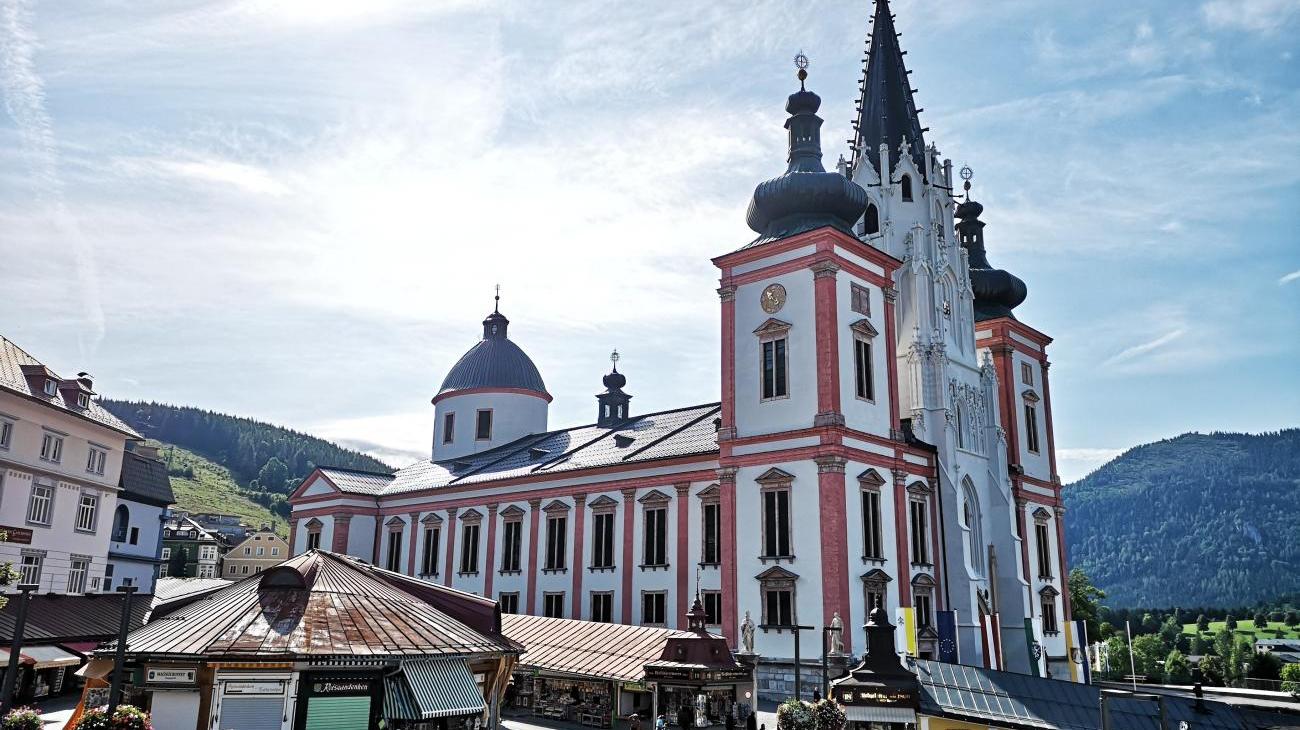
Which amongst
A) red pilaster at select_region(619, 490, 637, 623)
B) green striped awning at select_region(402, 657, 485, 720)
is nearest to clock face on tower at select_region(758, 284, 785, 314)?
red pilaster at select_region(619, 490, 637, 623)

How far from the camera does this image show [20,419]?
33094mm

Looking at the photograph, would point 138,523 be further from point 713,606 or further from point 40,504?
point 713,606

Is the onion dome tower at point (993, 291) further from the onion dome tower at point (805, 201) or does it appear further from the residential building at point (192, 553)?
the residential building at point (192, 553)

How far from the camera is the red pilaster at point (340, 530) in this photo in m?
54.9

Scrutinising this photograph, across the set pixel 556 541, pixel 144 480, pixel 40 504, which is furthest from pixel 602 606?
pixel 144 480

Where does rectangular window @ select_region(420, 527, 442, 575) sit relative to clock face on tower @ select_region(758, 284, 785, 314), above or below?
below

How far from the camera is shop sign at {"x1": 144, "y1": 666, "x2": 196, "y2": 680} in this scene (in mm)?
18828

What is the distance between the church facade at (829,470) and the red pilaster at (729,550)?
9 centimetres

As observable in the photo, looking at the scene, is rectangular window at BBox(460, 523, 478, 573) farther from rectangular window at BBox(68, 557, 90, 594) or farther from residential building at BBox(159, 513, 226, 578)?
residential building at BBox(159, 513, 226, 578)

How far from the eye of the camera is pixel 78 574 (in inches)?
1463

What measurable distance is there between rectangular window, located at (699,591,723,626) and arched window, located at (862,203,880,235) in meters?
18.6

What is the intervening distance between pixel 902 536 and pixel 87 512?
32.7m

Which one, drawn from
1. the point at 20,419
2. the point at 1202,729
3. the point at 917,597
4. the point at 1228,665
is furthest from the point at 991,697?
the point at 1228,665

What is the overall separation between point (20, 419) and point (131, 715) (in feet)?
72.0
